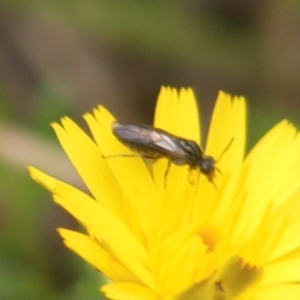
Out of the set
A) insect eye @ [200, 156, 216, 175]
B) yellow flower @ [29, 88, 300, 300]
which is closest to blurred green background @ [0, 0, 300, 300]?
yellow flower @ [29, 88, 300, 300]

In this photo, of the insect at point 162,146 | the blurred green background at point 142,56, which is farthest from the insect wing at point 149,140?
the blurred green background at point 142,56

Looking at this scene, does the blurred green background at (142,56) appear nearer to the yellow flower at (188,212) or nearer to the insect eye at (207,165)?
the yellow flower at (188,212)

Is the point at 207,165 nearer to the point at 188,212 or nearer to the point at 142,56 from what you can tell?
the point at 188,212

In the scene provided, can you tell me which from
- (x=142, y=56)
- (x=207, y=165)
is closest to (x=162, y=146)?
(x=207, y=165)

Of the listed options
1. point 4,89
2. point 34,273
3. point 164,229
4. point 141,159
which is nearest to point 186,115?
point 141,159

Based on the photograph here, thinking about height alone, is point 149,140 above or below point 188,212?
above

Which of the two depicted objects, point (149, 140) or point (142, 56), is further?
point (142, 56)

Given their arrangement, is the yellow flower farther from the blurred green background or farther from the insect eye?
the blurred green background
